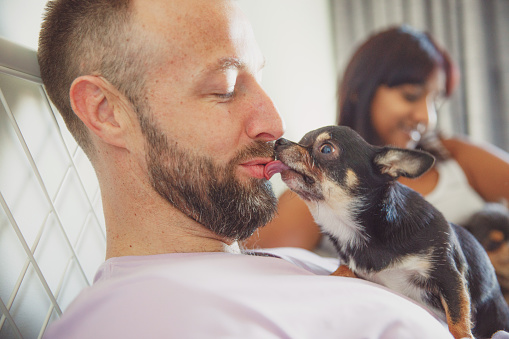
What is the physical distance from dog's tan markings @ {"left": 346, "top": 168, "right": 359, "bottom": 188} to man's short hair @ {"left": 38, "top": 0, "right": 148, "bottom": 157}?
0.55 m

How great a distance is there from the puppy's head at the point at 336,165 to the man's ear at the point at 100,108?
1.25 feet

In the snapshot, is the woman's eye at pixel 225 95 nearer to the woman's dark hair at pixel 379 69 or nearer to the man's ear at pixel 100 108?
the man's ear at pixel 100 108

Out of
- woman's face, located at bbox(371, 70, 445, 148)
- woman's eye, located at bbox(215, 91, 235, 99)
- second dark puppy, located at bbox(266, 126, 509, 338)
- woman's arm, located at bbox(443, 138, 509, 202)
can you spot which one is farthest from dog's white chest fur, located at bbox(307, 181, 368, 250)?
woman's arm, located at bbox(443, 138, 509, 202)

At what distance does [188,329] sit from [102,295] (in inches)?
7.0

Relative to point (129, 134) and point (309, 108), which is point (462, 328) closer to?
point (129, 134)

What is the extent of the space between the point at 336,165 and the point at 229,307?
22.8 inches

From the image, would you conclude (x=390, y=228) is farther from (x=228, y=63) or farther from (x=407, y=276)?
(x=228, y=63)

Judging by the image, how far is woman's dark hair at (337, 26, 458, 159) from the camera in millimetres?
2064

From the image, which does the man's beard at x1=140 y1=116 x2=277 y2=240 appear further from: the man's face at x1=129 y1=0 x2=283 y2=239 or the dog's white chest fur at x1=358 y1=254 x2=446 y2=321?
the dog's white chest fur at x1=358 y1=254 x2=446 y2=321

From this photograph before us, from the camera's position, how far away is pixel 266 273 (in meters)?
0.86

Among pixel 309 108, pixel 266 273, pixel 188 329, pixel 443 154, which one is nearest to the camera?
pixel 188 329

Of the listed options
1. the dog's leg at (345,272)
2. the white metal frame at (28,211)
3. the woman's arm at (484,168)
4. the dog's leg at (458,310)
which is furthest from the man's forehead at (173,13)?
the woman's arm at (484,168)

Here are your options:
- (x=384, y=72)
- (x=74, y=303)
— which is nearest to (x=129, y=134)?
(x=74, y=303)

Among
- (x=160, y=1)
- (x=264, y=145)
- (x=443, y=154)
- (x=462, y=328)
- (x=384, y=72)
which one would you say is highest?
(x=160, y=1)
